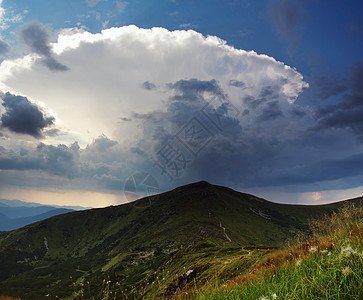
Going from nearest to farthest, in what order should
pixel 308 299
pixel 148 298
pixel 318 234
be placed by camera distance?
pixel 308 299
pixel 148 298
pixel 318 234

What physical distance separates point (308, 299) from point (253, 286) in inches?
45.1

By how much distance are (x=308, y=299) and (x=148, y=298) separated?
4.43m

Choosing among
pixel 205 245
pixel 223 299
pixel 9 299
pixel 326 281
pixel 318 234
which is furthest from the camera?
pixel 205 245

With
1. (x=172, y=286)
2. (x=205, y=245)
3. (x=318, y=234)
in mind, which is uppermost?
(x=318, y=234)

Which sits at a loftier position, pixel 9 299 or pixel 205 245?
pixel 9 299

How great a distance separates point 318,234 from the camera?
330 inches

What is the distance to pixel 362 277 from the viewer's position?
3.39 meters

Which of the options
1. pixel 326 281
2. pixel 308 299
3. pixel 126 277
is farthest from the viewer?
pixel 126 277

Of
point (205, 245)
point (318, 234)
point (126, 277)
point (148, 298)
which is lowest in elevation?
point (126, 277)

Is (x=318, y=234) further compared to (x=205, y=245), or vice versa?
(x=205, y=245)

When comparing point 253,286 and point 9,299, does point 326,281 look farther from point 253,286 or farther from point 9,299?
point 9,299

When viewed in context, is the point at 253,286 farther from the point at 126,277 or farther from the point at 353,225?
the point at 126,277

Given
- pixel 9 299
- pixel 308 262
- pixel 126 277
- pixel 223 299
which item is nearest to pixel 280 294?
pixel 223 299

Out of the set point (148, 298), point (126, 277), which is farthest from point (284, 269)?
point (126, 277)
